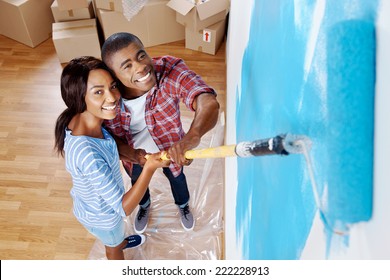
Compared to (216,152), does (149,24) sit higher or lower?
lower

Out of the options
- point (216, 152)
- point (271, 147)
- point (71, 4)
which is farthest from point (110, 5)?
point (271, 147)

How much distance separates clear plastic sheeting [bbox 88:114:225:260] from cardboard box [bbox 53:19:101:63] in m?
1.17

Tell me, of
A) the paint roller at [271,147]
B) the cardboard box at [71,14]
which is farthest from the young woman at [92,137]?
the cardboard box at [71,14]

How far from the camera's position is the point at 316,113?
→ 44cm

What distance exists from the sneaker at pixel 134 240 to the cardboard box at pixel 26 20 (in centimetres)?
192

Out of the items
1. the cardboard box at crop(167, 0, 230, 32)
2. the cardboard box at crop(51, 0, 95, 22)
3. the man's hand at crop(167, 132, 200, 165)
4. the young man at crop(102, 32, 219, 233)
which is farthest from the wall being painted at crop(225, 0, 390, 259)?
the cardboard box at crop(51, 0, 95, 22)

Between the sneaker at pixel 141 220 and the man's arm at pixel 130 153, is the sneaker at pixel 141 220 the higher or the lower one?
the lower one

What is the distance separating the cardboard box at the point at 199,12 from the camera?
8.45 ft

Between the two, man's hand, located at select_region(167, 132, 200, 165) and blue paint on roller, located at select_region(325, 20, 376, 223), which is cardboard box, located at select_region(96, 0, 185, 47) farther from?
blue paint on roller, located at select_region(325, 20, 376, 223)

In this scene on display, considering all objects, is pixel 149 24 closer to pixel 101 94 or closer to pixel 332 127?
pixel 101 94

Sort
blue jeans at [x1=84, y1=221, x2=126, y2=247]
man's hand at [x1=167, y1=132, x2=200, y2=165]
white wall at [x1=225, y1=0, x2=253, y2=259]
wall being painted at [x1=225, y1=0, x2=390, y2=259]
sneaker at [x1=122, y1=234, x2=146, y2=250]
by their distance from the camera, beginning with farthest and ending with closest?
sneaker at [x1=122, y1=234, x2=146, y2=250] < blue jeans at [x1=84, y1=221, x2=126, y2=247] < white wall at [x1=225, y1=0, x2=253, y2=259] < man's hand at [x1=167, y1=132, x2=200, y2=165] < wall being painted at [x1=225, y1=0, x2=390, y2=259]

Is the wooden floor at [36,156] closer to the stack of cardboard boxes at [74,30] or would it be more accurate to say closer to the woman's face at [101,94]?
the stack of cardboard boxes at [74,30]

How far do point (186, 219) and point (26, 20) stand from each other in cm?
201

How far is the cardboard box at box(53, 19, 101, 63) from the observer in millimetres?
2771
